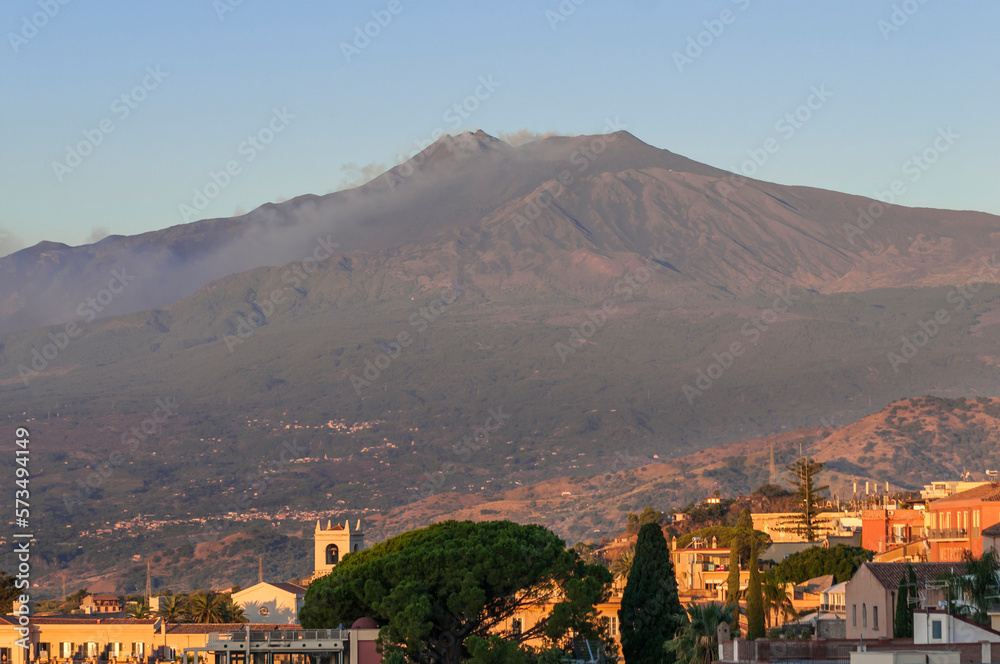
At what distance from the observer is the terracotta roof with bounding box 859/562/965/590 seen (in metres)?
45.9

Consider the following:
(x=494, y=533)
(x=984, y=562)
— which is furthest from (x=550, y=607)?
(x=984, y=562)

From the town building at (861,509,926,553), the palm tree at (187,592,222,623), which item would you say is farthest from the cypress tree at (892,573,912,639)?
the palm tree at (187,592,222,623)

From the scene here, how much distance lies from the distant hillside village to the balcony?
0.07m

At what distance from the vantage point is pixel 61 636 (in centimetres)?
7894

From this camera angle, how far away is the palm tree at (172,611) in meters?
102

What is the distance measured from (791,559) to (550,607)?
21.0 meters

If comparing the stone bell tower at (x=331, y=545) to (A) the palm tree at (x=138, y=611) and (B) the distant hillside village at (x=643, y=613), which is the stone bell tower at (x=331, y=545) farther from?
(B) the distant hillside village at (x=643, y=613)

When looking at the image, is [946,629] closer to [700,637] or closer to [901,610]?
[901,610]

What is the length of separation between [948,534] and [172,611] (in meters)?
57.7

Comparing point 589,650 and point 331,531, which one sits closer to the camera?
point 589,650

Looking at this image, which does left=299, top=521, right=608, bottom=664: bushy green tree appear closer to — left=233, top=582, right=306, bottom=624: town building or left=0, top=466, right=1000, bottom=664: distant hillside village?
left=0, top=466, right=1000, bottom=664: distant hillside village

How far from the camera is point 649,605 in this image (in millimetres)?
59938

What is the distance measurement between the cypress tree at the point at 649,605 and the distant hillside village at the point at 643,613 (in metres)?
0.06

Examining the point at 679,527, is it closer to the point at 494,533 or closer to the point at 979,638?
the point at 494,533
